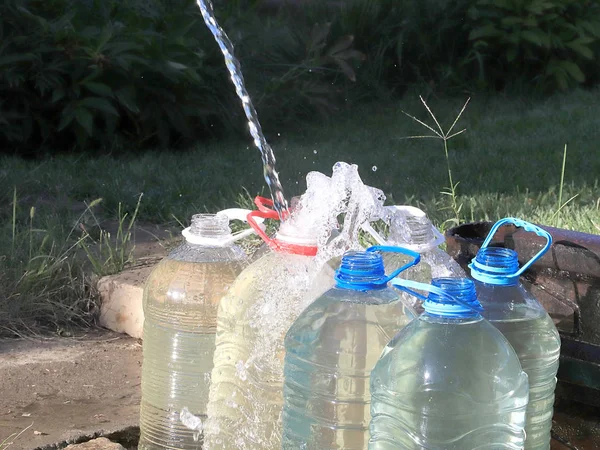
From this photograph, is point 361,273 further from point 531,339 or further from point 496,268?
point 531,339

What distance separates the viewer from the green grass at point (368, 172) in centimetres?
441

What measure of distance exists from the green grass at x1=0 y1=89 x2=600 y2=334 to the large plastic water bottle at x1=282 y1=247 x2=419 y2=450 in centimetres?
203

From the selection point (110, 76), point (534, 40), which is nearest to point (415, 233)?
point (110, 76)

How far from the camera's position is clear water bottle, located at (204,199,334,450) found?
7.18 feet

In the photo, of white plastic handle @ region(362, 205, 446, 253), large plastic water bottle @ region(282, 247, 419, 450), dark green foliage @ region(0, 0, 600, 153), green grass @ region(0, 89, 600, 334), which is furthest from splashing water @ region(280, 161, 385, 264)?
dark green foliage @ region(0, 0, 600, 153)

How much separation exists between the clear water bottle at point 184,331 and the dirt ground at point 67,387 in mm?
395

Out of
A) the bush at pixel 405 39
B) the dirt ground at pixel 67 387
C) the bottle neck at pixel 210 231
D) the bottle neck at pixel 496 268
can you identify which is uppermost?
the bush at pixel 405 39

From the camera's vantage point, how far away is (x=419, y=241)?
2.23m

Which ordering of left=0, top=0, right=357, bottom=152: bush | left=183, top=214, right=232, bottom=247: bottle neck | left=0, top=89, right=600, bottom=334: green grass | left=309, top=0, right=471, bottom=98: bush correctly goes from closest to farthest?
left=183, top=214, right=232, bottom=247: bottle neck
left=0, top=89, right=600, bottom=334: green grass
left=0, top=0, right=357, bottom=152: bush
left=309, top=0, right=471, bottom=98: bush

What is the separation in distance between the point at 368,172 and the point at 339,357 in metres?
4.00

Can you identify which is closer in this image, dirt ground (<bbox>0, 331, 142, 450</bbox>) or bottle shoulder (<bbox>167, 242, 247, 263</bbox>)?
bottle shoulder (<bbox>167, 242, 247, 263</bbox>)

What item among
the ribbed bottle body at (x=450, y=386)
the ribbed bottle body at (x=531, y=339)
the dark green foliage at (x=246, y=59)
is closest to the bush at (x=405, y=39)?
the dark green foliage at (x=246, y=59)

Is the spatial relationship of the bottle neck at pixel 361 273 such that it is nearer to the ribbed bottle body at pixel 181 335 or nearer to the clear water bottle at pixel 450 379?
the clear water bottle at pixel 450 379

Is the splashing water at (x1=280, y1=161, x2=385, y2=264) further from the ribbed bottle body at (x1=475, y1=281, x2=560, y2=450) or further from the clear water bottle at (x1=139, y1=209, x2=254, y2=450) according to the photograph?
the ribbed bottle body at (x1=475, y1=281, x2=560, y2=450)
